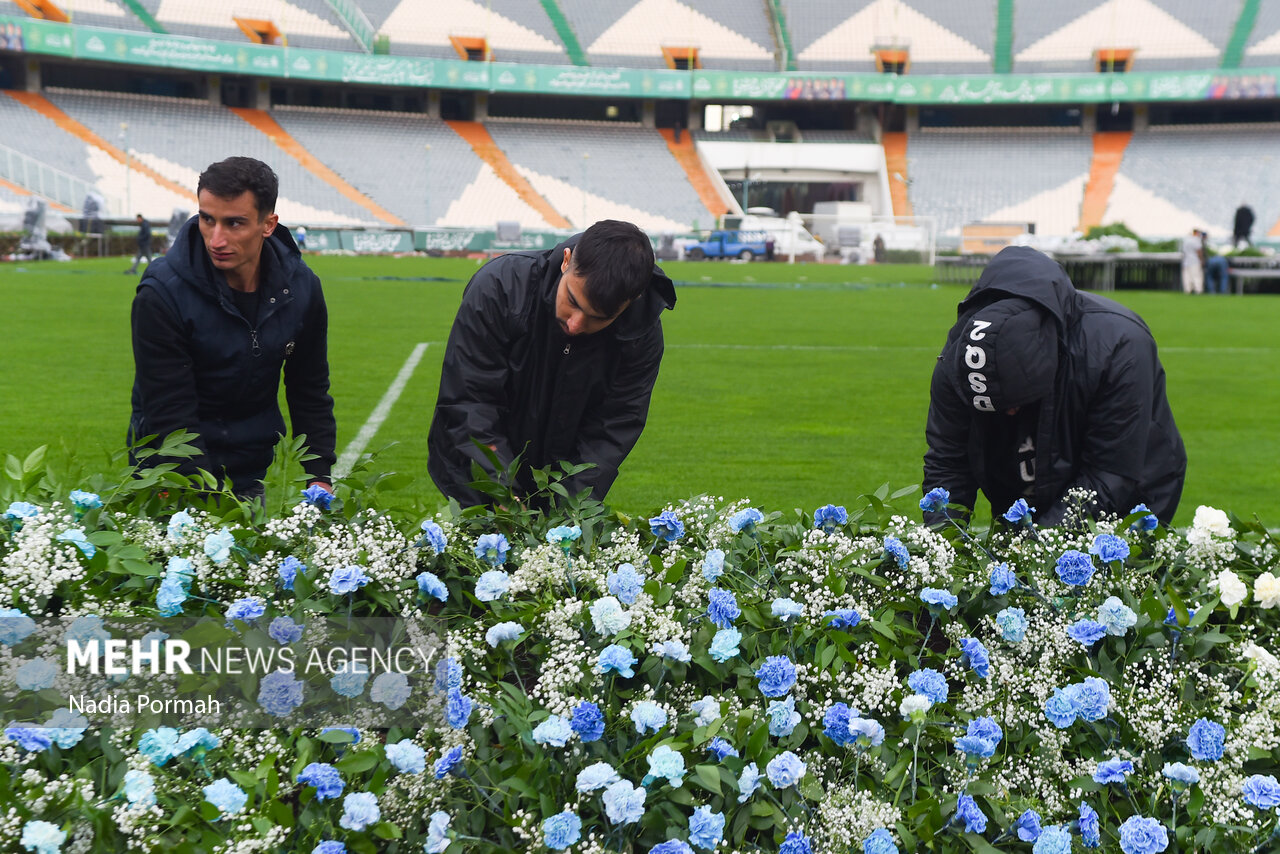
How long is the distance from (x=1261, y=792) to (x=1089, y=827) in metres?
0.29

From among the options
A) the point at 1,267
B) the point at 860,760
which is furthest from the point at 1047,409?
the point at 1,267

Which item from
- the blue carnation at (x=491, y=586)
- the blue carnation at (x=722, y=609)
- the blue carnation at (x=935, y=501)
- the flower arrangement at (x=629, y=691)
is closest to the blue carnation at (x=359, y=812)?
the flower arrangement at (x=629, y=691)

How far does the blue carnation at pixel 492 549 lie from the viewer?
210 cm

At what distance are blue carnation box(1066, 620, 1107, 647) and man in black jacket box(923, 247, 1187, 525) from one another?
2.48ft

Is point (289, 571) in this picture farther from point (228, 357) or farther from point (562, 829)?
point (228, 357)

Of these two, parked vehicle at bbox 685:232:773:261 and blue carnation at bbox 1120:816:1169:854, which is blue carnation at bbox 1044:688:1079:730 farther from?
parked vehicle at bbox 685:232:773:261

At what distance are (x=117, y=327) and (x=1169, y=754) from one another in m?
13.2

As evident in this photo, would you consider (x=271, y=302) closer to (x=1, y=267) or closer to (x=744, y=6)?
(x=1, y=267)

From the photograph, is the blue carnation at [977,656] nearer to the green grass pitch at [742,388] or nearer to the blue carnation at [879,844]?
the blue carnation at [879,844]

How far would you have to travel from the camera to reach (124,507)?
236 centimetres

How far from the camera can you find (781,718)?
1.80 m

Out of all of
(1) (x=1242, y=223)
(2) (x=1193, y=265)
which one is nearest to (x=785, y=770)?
(2) (x=1193, y=265)

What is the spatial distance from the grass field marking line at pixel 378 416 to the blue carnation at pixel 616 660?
350 centimetres

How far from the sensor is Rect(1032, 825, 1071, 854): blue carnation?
1684 mm
